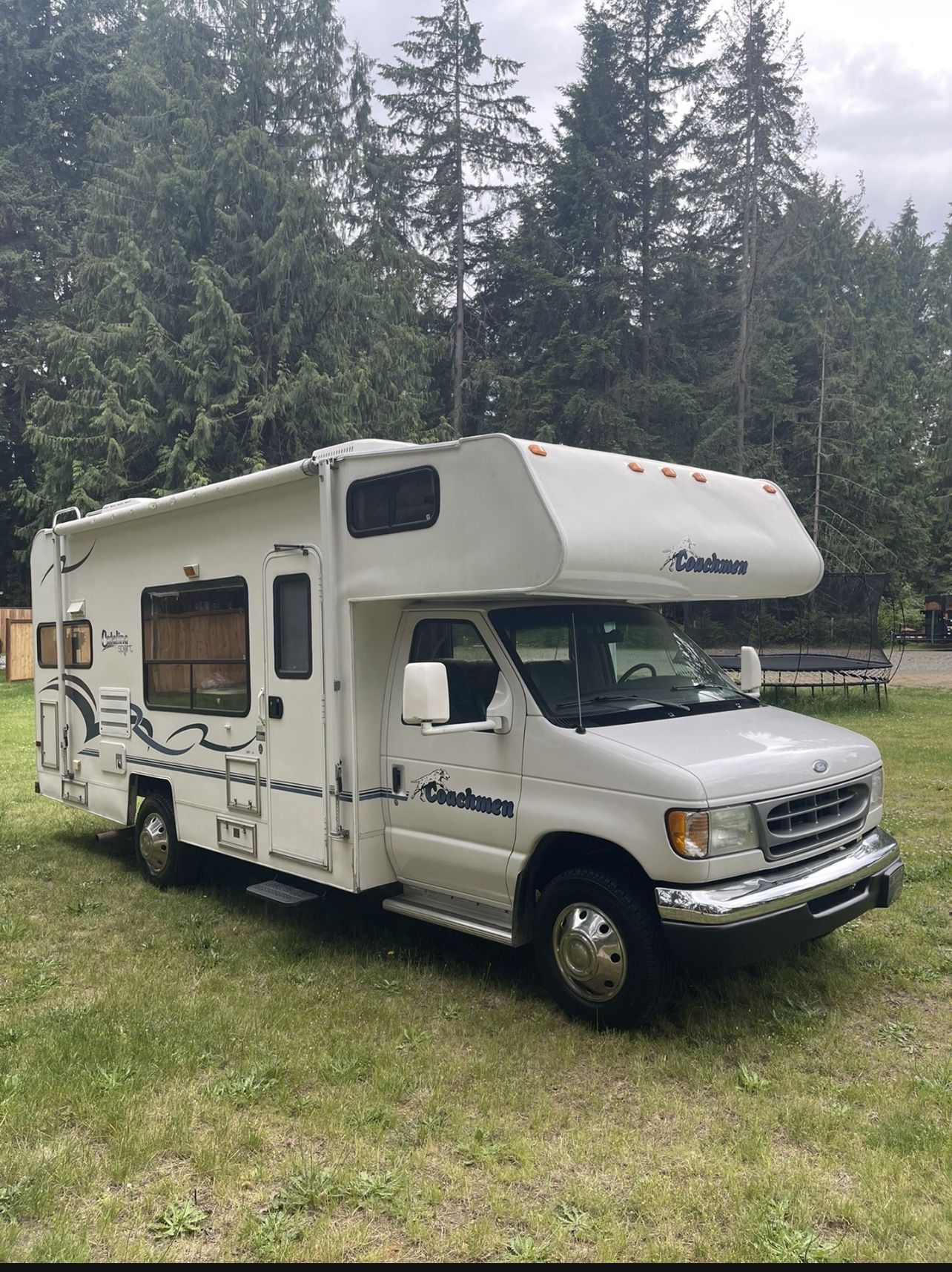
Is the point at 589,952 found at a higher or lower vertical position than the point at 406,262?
lower

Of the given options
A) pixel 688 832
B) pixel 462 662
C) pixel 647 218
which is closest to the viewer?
pixel 688 832

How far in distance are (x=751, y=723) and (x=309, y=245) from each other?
22559 millimetres

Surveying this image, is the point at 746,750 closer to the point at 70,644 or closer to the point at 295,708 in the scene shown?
the point at 295,708

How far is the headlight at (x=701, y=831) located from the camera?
13.7 feet

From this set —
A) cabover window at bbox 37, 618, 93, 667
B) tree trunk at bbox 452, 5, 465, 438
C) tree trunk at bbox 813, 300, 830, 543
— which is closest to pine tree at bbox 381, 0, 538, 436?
tree trunk at bbox 452, 5, 465, 438

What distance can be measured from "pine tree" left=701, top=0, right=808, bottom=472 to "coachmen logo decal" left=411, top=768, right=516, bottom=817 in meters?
25.2

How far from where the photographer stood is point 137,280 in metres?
23.4

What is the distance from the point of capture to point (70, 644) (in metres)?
8.35

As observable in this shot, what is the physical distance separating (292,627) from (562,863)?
2.18 meters

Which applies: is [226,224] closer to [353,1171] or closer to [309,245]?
[309,245]

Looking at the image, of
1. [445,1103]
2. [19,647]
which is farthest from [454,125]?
[445,1103]

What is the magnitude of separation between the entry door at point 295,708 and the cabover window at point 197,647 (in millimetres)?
353

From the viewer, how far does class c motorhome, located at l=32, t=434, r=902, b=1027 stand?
4.37 meters

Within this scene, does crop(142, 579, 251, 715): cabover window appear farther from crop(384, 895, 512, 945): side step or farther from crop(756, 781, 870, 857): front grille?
crop(756, 781, 870, 857): front grille
